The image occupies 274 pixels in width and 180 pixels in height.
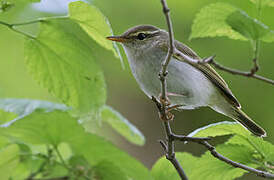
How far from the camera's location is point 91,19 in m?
2.18

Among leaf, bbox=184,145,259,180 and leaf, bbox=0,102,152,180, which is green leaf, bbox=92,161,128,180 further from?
leaf, bbox=184,145,259,180

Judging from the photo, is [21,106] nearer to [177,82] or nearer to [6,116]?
[6,116]

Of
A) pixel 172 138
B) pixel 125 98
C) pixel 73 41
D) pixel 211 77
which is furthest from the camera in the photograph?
pixel 125 98

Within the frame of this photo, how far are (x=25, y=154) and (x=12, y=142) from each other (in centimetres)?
10

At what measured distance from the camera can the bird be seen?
287 cm

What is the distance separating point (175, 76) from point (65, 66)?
0.80 metres

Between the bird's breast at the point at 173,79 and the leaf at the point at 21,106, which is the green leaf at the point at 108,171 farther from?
the bird's breast at the point at 173,79

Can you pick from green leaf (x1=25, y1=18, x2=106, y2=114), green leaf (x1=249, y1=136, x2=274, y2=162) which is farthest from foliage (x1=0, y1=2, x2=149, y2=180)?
green leaf (x1=249, y1=136, x2=274, y2=162)

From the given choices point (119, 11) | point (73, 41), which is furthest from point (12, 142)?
point (119, 11)

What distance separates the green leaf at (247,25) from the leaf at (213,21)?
0.04 meters

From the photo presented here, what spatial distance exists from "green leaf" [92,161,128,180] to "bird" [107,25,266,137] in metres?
0.57

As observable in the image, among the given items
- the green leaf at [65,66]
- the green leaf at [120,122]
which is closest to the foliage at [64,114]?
the green leaf at [65,66]

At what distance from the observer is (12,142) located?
2.45m

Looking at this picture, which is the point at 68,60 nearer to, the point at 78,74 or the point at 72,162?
the point at 78,74
